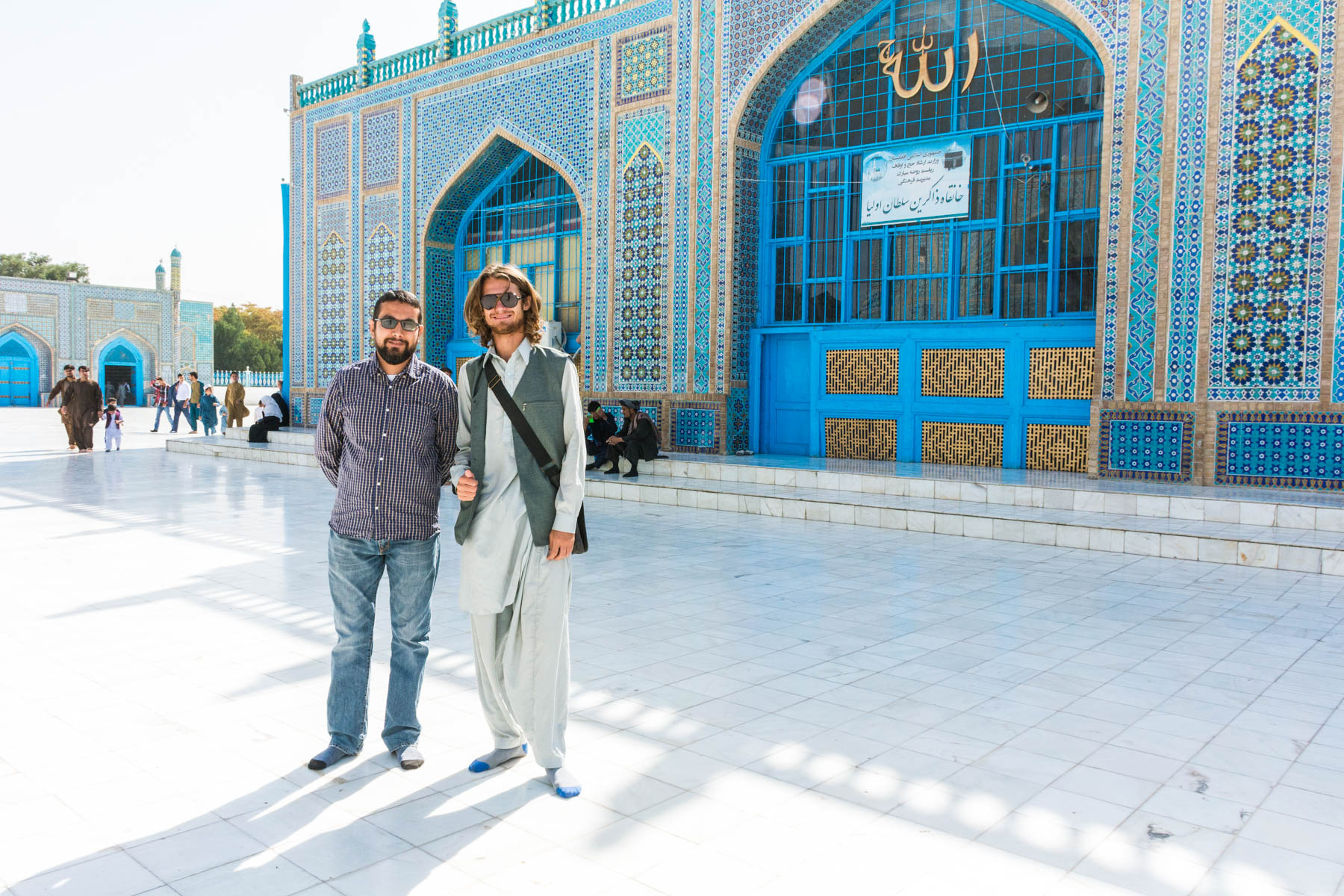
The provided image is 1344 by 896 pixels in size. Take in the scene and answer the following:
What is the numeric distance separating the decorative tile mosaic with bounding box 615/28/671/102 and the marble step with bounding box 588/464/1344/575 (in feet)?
15.3

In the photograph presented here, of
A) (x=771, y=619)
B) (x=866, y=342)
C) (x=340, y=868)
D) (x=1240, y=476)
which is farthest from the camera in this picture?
(x=866, y=342)

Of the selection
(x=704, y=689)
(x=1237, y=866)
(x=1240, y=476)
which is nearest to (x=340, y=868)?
(x=704, y=689)

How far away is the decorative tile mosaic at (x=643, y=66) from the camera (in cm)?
1122

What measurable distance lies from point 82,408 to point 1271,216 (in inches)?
547

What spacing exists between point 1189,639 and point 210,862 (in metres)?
3.61

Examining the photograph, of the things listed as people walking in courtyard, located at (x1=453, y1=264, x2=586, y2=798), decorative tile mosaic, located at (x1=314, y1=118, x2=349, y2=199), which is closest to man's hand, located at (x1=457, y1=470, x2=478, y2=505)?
people walking in courtyard, located at (x1=453, y1=264, x2=586, y2=798)

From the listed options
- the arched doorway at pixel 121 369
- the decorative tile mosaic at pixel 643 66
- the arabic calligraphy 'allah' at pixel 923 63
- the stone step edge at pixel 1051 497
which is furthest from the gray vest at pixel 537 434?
the arched doorway at pixel 121 369

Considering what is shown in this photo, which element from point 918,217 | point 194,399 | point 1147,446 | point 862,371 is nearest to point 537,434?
point 1147,446

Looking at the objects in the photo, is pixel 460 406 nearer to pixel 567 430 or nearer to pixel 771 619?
pixel 567 430

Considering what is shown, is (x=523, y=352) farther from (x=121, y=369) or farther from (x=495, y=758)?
(x=121, y=369)

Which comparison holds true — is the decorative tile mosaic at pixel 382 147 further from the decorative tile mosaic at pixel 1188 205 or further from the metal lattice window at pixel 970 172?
the decorative tile mosaic at pixel 1188 205

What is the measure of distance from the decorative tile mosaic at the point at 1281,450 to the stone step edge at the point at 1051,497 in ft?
3.52

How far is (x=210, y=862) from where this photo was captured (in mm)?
2117

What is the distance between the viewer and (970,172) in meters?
9.65
